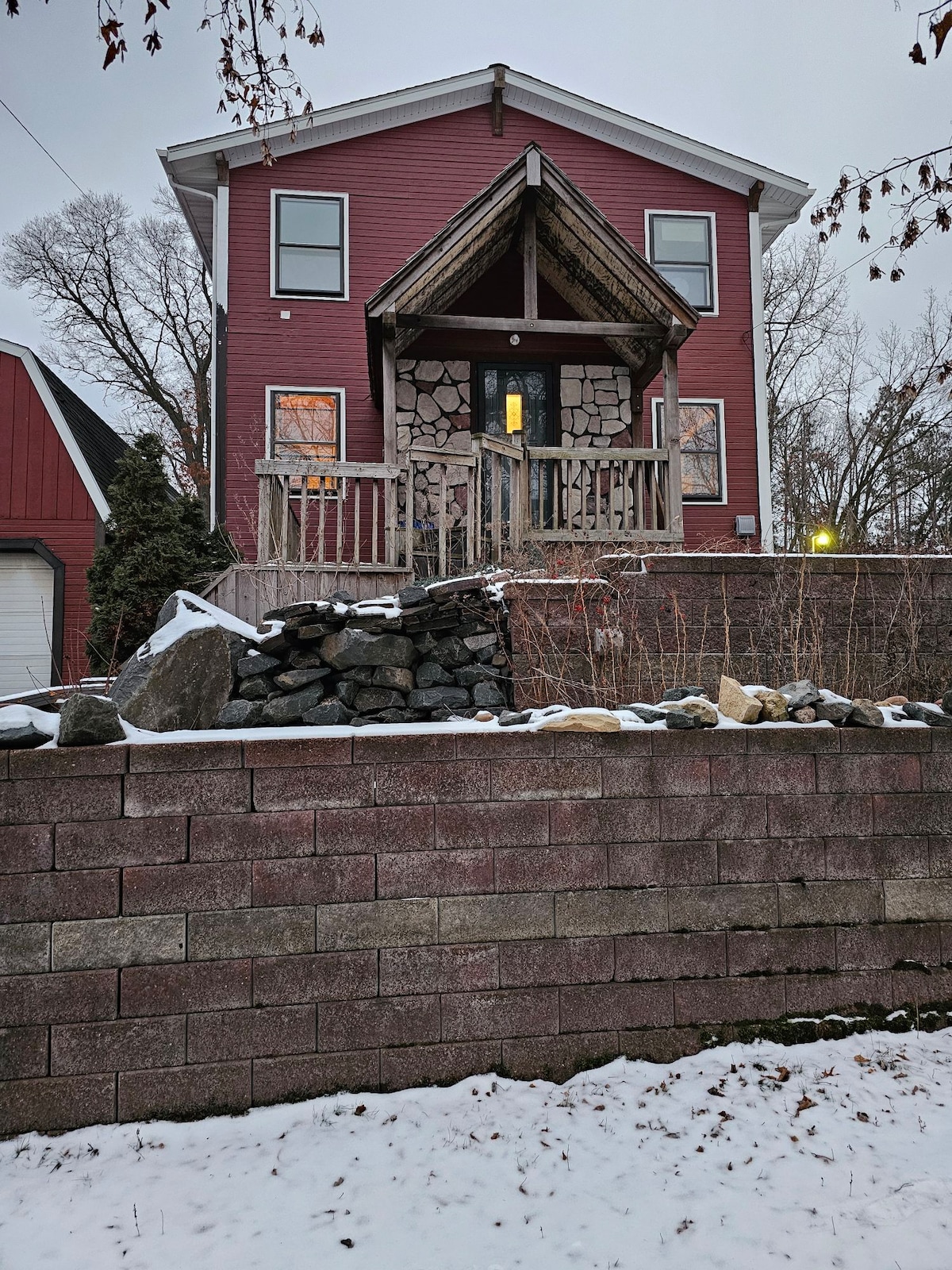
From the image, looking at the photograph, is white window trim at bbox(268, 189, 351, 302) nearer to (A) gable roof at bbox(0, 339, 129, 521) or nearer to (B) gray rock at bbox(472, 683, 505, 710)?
(A) gable roof at bbox(0, 339, 129, 521)

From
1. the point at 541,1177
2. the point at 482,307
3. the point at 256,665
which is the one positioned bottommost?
the point at 541,1177

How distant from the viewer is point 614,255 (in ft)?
23.4

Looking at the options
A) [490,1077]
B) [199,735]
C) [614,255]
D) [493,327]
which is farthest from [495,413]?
[490,1077]

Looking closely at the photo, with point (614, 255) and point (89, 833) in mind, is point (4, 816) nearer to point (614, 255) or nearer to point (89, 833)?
point (89, 833)

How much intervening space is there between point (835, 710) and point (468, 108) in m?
10.3

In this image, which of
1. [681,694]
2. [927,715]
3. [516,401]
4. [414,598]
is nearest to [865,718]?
[927,715]

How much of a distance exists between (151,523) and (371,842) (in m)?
6.37

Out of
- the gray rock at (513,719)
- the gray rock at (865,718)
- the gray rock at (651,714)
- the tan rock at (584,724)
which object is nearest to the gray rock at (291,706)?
the gray rock at (513,719)

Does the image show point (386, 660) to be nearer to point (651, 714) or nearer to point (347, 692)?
point (347, 692)

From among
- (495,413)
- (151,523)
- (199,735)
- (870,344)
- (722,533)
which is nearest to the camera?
(199,735)

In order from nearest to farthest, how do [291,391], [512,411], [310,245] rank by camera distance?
[512,411], [291,391], [310,245]

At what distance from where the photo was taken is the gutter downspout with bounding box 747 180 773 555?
1011 cm

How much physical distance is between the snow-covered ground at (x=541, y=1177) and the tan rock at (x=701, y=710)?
126cm

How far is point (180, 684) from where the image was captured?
13.5 feet
